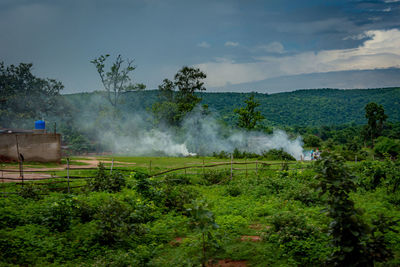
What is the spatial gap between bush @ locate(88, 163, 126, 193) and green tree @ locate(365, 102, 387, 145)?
44277 mm

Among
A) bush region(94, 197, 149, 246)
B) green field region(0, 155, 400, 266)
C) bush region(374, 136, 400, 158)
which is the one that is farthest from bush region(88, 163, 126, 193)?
bush region(374, 136, 400, 158)

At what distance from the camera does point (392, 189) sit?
13.6 m

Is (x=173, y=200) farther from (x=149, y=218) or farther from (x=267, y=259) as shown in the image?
(x=267, y=259)

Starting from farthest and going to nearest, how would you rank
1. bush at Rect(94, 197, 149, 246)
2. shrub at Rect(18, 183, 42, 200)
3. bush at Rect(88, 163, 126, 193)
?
bush at Rect(88, 163, 126, 193), shrub at Rect(18, 183, 42, 200), bush at Rect(94, 197, 149, 246)

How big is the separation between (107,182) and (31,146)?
9.82m

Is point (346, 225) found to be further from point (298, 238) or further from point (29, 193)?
point (29, 193)

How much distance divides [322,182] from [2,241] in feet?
24.4

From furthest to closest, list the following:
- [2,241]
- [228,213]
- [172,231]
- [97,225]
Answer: [228,213], [172,231], [97,225], [2,241]

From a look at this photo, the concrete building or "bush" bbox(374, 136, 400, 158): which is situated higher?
the concrete building

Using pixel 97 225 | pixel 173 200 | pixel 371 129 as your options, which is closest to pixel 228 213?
pixel 173 200

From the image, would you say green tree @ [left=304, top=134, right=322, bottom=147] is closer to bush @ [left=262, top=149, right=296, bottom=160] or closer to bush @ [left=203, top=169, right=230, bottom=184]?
bush @ [left=262, top=149, right=296, bottom=160]

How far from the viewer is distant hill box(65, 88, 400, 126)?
8288cm

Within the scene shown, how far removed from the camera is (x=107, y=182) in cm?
1382

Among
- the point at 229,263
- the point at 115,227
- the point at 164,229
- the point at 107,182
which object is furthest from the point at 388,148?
the point at 115,227
